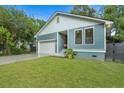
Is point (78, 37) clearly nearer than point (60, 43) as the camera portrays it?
Yes

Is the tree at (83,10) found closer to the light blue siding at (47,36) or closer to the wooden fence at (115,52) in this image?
the light blue siding at (47,36)

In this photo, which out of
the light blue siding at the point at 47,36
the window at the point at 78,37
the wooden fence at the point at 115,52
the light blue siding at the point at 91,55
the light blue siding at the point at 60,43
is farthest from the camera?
the light blue siding at the point at 47,36

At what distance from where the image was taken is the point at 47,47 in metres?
18.4

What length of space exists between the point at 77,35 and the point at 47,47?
5.86 m

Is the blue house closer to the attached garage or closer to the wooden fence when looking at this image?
the attached garage

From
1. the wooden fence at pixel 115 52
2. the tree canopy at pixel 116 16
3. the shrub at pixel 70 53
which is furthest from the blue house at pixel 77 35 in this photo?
the tree canopy at pixel 116 16

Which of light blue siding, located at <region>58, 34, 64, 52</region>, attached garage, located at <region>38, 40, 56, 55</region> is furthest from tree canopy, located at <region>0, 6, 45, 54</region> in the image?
light blue siding, located at <region>58, 34, 64, 52</region>

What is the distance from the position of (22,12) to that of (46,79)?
63.1 feet

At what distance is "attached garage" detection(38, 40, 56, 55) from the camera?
56.2ft

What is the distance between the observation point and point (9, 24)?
20.8 metres

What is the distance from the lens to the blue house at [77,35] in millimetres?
11578

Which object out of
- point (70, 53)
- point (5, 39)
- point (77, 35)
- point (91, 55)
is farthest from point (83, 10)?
point (91, 55)

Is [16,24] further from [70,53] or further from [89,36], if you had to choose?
[89,36]

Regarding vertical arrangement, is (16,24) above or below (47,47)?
above
